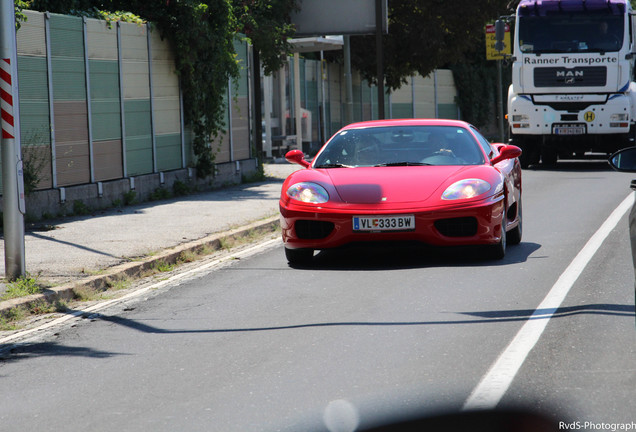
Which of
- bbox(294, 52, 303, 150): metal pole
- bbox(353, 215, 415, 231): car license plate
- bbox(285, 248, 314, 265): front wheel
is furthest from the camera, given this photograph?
bbox(294, 52, 303, 150): metal pole

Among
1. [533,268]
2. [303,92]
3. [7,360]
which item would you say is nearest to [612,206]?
[533,268]

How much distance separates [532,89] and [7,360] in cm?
1863

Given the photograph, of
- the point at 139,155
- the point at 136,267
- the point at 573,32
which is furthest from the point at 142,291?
the point at 573,32

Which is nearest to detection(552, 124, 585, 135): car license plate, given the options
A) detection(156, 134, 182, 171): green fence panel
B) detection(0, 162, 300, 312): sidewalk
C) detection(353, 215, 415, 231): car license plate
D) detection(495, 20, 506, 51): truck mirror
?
detection(495, 20, 506, 51): truck mirror

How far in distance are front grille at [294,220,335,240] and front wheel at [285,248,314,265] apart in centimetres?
31

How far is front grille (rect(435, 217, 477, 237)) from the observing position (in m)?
9.37

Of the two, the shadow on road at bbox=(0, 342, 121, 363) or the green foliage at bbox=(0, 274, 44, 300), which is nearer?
the shadow on road at bbox=(0, 342, 121, 363)

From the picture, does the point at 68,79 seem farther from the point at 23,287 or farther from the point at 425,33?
the point at 425,33

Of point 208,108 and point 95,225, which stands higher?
point 208,108

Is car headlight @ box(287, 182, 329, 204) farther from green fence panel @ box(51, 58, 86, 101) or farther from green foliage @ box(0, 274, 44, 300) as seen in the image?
green fence panel @ box(51, 58, 86, 101)

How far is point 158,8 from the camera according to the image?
18.4 metres

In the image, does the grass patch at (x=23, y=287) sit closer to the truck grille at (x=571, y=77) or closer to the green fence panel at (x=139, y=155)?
the green fence panel at (x=139, y=155)

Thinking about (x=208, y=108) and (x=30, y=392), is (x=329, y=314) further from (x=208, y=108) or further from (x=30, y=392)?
(x=208, y=108)

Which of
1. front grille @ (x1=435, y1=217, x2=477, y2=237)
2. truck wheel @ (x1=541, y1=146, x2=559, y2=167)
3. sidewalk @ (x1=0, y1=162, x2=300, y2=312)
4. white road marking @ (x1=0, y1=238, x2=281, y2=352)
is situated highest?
truck wheel @ (x1=541, y1=146, x2=559, y2=167)
